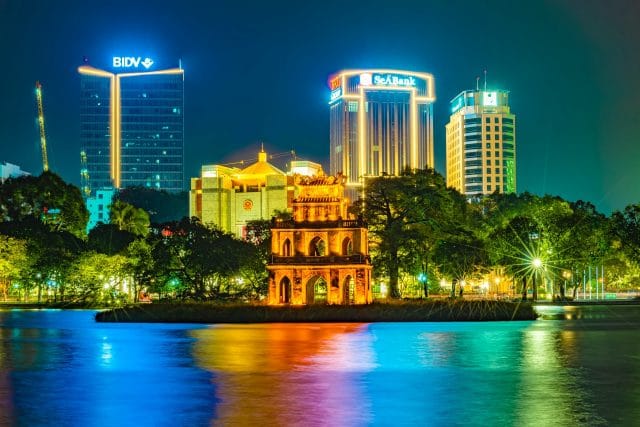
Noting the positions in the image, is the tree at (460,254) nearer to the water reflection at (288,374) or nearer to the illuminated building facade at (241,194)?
the water reflection at (288,374)

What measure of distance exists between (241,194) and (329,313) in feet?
382

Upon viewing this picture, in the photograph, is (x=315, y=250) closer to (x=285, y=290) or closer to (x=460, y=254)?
(x=285, y=290)

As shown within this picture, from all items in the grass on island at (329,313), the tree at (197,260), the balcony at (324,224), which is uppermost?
the balcony at (324,224)

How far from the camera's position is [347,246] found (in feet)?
287

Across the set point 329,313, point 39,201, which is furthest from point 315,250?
point 39,201

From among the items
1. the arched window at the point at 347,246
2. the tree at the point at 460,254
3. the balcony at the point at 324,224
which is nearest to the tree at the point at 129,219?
the tree at the point at 460,254

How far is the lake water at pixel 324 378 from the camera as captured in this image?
27.7m

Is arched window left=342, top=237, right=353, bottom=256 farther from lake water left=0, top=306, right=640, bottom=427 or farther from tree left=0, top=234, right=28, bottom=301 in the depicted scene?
tree left=0, top=234, right=28, bottom=301

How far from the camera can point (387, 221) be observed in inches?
4090

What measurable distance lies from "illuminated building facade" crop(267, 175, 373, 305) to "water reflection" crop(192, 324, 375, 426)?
22456 millimetres

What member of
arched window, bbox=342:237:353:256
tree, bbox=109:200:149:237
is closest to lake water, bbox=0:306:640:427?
arched window, bbox=342:237:353:256

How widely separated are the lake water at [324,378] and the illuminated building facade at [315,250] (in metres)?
23.6

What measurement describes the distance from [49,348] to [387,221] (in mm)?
58528

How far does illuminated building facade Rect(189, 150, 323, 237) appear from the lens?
618 feet
